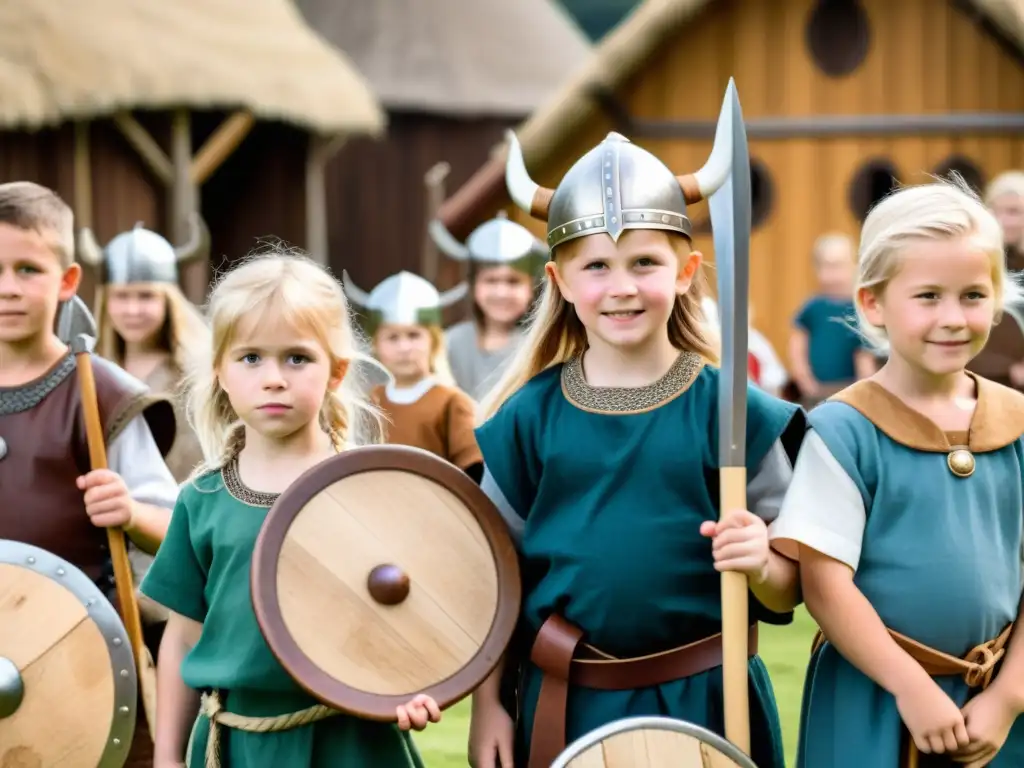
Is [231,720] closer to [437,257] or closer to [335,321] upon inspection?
[335,321]

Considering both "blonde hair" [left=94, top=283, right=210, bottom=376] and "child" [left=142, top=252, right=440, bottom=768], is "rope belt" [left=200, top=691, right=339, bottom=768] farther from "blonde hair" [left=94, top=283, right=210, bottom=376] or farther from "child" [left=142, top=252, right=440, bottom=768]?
"blonde hair" [left=94, top=283, right=210, bottom=376]

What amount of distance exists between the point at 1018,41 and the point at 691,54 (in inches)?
90.4

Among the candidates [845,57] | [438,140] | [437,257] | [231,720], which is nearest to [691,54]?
[845,57]

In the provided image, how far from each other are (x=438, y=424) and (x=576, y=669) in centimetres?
282

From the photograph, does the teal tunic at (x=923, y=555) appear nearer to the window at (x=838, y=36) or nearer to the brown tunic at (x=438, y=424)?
the brown tunic at (x=438, y=424)

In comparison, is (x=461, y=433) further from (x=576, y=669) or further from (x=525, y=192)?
(x=576, y=669)

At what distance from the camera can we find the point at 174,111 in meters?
15.2

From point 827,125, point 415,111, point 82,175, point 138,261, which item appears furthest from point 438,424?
point 415,111

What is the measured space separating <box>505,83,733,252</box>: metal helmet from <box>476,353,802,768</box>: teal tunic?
307 mm

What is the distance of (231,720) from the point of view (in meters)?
3.18

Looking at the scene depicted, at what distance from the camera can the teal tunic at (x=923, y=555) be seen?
Answer: 9.66ft

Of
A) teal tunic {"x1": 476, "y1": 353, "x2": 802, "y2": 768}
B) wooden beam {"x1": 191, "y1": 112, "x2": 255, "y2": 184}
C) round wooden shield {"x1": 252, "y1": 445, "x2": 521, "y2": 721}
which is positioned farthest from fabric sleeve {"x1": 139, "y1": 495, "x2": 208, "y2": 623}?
wooden beam {"x1": 191, "y1": 112, "x2": 255, "y2": 184}

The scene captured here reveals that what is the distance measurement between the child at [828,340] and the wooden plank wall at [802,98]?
5.73ft

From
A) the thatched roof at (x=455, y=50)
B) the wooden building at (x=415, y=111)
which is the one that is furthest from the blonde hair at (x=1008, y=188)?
the thatched roof at (x=455, y=50)
